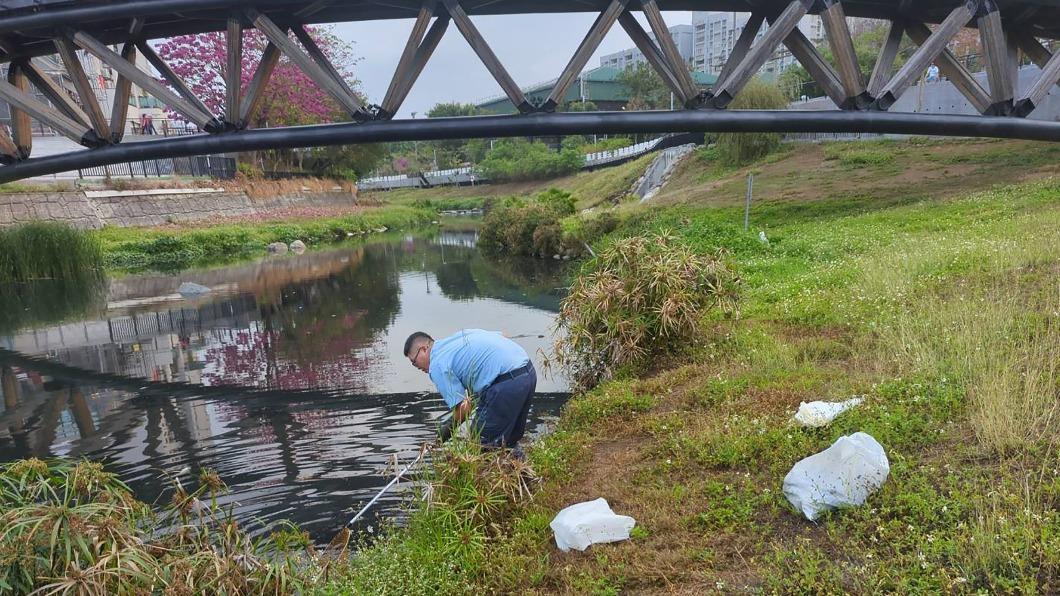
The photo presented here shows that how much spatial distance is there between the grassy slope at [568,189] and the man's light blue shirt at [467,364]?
31325 mm

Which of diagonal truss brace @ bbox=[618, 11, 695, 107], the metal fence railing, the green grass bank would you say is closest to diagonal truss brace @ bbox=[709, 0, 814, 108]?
diagonal truss brace @ bbox=[618, 11, 695, 107]

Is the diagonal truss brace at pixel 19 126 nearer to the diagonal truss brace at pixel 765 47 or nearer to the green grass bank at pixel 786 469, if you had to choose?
the green grass bank at pixel 786 469

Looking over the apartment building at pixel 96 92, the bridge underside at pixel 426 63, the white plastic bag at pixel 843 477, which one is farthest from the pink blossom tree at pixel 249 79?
the white plastic bag at pixel 843 477

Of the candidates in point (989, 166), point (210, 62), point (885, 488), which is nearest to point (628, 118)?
point (885, 488)

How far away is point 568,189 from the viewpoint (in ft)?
167

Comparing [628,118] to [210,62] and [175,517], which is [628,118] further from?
[210,62]

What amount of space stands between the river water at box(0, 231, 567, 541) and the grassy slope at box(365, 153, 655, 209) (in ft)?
65.3

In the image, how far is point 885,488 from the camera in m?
3.34

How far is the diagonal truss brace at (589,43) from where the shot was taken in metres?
9.09

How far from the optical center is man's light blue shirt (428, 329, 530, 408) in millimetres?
5172

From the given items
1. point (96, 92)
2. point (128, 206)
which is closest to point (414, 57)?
point (128, 206)

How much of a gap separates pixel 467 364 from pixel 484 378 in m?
0.19

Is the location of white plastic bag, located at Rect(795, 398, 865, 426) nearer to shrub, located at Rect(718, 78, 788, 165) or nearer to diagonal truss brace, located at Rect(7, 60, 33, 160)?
diagonal truss brace, located at Rect(7, 60, 33, 160)

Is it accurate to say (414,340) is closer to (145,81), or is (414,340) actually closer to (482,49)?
(482,49)
